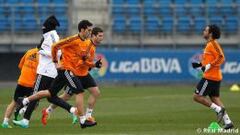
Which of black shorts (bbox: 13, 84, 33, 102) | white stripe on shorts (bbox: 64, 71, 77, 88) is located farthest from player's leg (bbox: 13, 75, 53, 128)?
black shorts (bbox: 13, 84, 33, 102)

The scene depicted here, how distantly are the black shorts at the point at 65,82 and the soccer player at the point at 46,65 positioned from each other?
339mm

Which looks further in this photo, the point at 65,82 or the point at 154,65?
the point at 154,65

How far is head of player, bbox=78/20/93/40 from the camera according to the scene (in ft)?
55.0

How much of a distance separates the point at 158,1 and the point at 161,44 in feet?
8.13

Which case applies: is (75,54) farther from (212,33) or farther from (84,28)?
(212,33)

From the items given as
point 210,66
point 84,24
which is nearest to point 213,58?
point 210,66

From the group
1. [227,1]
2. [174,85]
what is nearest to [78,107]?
[174,85]

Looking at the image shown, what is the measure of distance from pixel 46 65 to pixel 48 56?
8.2 inches

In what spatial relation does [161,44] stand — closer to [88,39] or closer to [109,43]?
[109,43]

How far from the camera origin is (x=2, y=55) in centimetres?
3850

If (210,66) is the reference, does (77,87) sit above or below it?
below

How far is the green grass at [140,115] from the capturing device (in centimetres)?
1614

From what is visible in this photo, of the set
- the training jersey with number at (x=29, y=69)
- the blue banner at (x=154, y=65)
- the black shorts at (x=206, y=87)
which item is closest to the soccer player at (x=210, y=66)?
the black shorts at (x=206, y=87)

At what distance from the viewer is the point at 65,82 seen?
1681 cm
